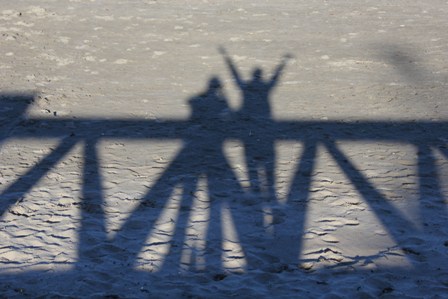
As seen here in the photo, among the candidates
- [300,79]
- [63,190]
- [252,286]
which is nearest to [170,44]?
[300,79]

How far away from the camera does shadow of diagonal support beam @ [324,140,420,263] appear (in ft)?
15.3

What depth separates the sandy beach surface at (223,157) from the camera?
4188mm

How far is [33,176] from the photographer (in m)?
5.46

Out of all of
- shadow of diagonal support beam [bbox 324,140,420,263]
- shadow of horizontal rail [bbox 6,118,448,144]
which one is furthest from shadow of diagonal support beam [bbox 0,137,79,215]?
shadow of diagonal support beam [bbox 324,140,420,263]

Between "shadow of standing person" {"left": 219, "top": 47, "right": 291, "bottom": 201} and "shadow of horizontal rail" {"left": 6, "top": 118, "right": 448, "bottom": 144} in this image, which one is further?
"shadow of horizontal rail" {"left": 6, "top": 118, "right": 448, "bottom": 144}

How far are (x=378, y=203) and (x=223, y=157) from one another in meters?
1.36

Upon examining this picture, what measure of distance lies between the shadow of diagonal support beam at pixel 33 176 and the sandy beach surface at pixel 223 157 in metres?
0.02

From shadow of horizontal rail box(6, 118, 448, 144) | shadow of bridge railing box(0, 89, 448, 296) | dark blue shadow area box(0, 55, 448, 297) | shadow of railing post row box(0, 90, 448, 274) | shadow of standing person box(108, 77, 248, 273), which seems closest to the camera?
dark blue shadow area box(0, 55, 448, 297)

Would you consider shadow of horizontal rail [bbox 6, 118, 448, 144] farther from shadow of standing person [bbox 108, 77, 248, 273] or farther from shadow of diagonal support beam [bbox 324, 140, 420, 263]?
shadow of diagonal support beam [bbox 324, 140, 420, 263]

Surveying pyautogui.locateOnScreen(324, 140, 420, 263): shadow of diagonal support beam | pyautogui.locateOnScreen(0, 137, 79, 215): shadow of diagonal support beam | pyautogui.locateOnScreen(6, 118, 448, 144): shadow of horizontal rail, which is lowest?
pyautogui.locateOnScreen(324, 140, 420, 263): shadow of diagonal support beam

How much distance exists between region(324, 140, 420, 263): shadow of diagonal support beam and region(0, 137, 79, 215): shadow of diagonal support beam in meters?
2.14

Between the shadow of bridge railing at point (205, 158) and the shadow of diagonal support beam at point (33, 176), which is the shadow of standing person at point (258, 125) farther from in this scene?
the shadow of diagonal support beam at point (33, 176)

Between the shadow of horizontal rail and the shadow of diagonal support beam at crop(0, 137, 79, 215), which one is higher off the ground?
the shadow of horizontal rail

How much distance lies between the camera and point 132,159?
19.0ft
